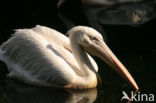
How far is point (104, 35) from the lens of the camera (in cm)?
784

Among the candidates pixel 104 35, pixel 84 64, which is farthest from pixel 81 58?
pixel 104 35

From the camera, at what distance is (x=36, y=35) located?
5.98 m

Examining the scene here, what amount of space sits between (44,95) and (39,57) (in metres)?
0.48

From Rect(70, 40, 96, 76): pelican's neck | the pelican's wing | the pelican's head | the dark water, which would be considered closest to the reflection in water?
the dark water

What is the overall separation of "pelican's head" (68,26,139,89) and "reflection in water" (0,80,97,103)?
409 mm

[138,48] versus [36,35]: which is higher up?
[36,35]

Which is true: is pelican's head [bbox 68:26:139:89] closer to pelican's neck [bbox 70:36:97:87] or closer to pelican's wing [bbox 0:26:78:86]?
pelican's neck [bbox 70:36:97:87]

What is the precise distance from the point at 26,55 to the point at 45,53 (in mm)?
319

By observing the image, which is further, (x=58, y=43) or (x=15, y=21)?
(x=15, y=21)

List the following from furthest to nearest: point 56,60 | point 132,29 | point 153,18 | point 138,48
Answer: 1. point 153,18
2. point 132,29
3. point 138,48
4. point 56,60

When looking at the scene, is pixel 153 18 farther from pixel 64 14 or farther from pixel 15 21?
pixel 15 21

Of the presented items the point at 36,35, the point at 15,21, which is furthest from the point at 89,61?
the point at 15,21

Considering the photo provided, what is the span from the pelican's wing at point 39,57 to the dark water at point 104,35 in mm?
138

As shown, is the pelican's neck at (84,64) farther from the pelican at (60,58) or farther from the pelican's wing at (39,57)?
the pelican's wing at (39,57)
